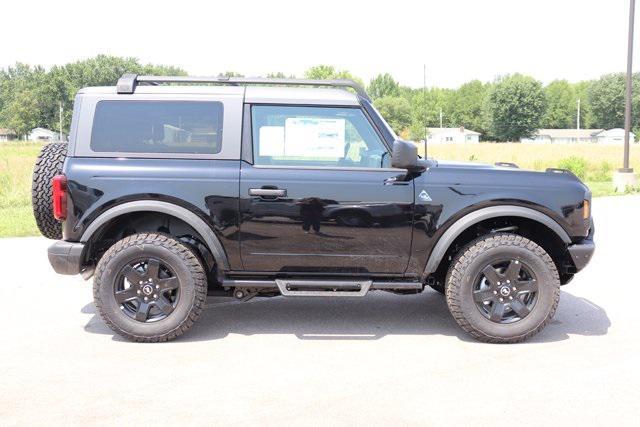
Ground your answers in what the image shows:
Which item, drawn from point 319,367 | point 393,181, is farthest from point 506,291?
point 319,367

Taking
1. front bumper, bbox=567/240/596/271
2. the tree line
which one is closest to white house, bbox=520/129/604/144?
the tree line

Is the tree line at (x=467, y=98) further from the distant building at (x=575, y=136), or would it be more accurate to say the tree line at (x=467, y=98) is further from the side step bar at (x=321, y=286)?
the side step bar at (x=321, y=286)

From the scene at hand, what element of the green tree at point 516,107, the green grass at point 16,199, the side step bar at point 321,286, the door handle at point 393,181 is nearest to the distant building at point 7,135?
the green tree at point 516,107

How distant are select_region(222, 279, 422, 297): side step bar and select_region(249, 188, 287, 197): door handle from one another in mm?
626

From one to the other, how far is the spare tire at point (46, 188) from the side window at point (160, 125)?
1.95ft

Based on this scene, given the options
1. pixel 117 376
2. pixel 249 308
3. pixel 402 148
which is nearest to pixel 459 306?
pixel 402 148

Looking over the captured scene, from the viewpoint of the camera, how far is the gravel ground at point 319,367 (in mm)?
3650

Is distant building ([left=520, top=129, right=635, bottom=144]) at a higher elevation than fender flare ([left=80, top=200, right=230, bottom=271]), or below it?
higher

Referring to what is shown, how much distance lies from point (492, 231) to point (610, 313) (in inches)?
61.7

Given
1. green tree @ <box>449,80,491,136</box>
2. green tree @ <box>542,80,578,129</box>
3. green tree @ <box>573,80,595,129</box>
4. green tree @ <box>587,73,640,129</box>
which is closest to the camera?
green tree @ <box>587,73,640,129</box>

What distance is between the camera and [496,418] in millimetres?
3574

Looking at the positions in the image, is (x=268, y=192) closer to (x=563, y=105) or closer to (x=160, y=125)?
(x=160, y=125)

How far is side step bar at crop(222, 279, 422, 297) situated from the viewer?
4875mm

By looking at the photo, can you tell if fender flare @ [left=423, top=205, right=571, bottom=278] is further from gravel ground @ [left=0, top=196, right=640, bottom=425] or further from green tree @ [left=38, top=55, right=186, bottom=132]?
green tree @ [left=38, top=55, right=186, bottom=132]
